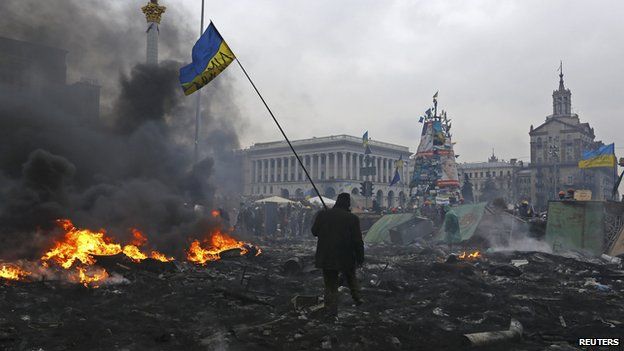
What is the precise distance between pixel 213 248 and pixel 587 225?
12.9m

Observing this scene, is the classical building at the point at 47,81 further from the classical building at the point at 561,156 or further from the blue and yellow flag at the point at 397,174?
the classical building at the point at 561,156

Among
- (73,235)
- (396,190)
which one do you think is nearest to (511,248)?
(73,235)

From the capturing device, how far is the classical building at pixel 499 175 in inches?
3964

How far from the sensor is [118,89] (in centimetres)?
2041

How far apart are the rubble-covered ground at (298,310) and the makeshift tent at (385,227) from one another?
30.5 feet

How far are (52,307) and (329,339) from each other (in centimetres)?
482

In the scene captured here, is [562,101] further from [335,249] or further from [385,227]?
[335,249]

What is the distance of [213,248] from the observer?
591 inches

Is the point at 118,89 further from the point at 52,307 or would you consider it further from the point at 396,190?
the point at 396,190

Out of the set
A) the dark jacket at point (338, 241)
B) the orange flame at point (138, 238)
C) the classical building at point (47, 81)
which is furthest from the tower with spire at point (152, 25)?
the dark jacket at point (338, 241)

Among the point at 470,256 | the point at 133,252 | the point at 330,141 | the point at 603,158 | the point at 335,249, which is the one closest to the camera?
the point at 335,249

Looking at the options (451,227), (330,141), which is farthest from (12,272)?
(330,141)

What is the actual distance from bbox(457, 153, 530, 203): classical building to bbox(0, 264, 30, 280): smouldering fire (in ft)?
317

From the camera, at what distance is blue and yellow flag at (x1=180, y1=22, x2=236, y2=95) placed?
37.9 feet
